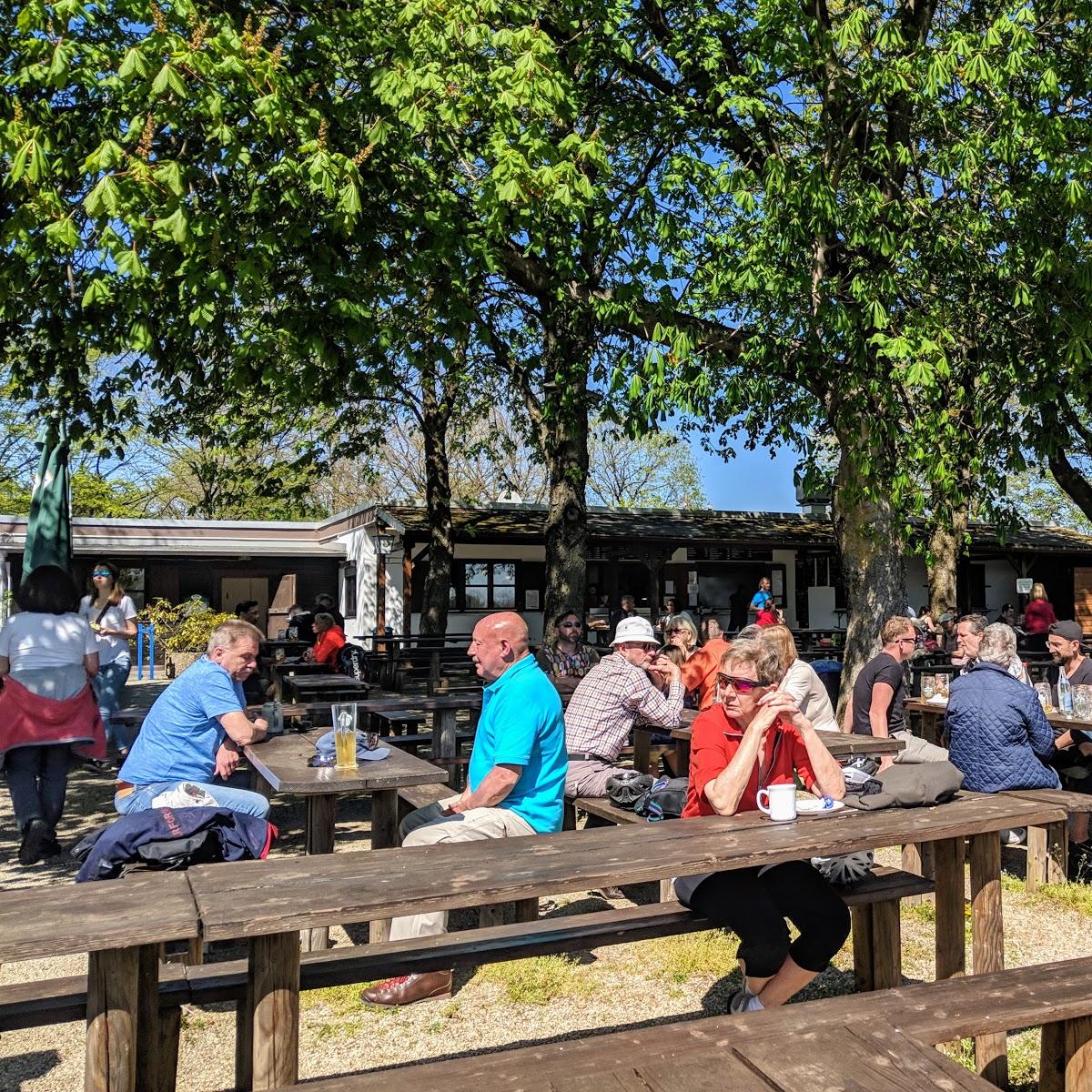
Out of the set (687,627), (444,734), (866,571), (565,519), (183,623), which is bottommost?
(444,734)

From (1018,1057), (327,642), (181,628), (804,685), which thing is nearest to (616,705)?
(804,685)

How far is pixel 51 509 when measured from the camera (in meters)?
8.37

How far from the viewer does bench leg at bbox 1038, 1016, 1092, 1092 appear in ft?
8.72

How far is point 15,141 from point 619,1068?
5388 millimetres

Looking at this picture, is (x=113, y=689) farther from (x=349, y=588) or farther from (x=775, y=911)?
(x=349, y=588)

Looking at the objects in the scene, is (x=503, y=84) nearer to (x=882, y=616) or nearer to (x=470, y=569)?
(x=882, y=616)

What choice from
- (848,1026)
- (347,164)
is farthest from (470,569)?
(848,1026)

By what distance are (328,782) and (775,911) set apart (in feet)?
6.47

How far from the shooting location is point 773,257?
8.51m

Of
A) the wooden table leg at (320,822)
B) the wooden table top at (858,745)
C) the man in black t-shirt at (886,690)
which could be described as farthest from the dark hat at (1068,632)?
the wooden table leg at (320,822)

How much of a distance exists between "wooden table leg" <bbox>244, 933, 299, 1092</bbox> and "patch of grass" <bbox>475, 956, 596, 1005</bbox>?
145 cm

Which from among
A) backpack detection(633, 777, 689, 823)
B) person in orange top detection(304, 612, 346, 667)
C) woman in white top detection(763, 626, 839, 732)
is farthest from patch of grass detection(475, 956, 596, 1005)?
person in orange top detection(304, 612, 346, 667)

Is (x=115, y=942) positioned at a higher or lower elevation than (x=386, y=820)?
higher

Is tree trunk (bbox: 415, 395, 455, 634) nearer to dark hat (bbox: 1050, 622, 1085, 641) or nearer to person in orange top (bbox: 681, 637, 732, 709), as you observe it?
person in orange top (bbox: 681, 637, 732, 709)
